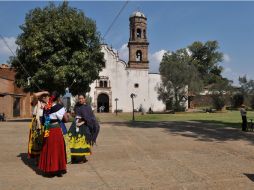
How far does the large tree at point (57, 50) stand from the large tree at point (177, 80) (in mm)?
32214

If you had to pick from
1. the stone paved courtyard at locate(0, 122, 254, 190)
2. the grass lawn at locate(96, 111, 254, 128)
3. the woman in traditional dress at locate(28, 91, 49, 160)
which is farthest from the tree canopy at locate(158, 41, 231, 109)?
the woman in traditional dress at locate(28, 91, 49, 160)

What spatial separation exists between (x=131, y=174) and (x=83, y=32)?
20.3 meters

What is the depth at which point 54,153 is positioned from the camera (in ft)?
25.3

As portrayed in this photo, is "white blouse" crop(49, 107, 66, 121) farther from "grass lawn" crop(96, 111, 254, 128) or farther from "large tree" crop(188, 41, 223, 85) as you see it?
"large tree" crop(188, 41, 223, 85)

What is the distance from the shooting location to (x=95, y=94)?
62.8m

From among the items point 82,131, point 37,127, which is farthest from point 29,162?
point 82,131

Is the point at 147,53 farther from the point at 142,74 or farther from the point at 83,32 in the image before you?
the point at 83,32

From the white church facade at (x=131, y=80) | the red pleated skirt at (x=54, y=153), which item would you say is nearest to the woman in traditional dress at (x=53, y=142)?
the red pleated skirt at (x=54, y=153)

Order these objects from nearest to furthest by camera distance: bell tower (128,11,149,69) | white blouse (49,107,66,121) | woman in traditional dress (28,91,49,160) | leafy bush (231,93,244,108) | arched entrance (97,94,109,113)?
1. white blouse (49,107,66,121)
2. woman in traditional dress (28,91,49,160)
3. bell tower (128,11,149,69)
4. arched entrance (97,94,109,113)
5. leafy bush (231,93,244,108)

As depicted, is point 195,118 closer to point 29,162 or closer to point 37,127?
point 29,162

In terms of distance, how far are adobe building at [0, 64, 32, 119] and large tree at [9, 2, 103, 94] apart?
13.1m

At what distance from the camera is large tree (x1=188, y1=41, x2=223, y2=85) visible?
82.7 meters

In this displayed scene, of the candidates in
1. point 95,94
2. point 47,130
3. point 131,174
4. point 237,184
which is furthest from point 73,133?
point 95,94

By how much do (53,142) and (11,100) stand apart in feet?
123
